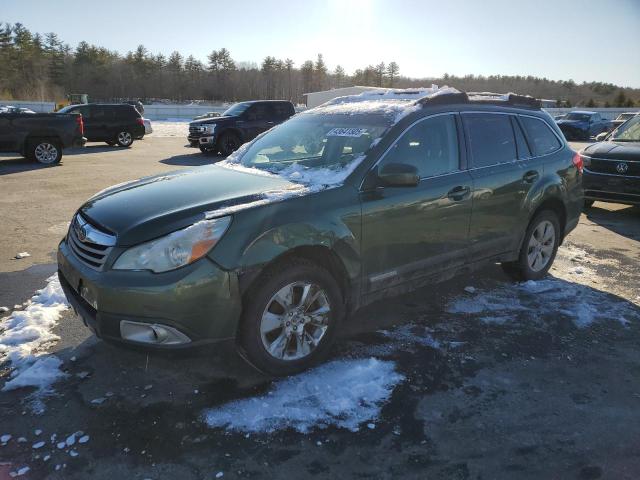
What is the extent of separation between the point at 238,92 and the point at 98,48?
26.5m

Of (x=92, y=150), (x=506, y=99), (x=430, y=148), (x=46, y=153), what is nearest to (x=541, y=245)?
(x=506, y=99)

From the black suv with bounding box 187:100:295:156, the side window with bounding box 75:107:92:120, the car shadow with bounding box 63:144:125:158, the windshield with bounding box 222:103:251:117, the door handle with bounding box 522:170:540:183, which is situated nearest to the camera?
the door handle with bounding box 522:170:540:183

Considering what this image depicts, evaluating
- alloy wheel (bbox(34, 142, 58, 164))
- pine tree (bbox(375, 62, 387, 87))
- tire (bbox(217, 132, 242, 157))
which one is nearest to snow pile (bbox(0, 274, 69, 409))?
alloy wheel (bbox(34, 142, 58, 164))

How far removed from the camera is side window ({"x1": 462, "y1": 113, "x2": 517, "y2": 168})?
441 centimetres

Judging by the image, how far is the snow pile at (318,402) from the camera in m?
2.84

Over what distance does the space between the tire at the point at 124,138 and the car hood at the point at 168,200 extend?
57.9ft

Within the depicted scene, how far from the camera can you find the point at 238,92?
101 metres

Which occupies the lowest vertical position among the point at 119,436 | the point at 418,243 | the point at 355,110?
the point at 119,436

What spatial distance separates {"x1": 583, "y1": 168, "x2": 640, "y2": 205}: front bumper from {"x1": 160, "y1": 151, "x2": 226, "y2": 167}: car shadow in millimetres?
9831

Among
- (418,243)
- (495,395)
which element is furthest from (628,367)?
(418,243)

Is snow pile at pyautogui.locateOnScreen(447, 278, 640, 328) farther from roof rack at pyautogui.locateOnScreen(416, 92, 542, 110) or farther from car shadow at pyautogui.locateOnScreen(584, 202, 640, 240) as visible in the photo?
car shadow at pyautogui.locateOnScreen(584, 202, 640, 240)

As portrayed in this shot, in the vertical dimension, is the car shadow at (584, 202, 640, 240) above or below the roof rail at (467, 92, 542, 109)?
below

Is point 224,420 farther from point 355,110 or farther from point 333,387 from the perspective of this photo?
Result: point 355,110

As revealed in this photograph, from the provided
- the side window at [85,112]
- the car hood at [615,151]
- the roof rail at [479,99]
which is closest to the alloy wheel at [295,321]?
the roof rail at [479,99]
